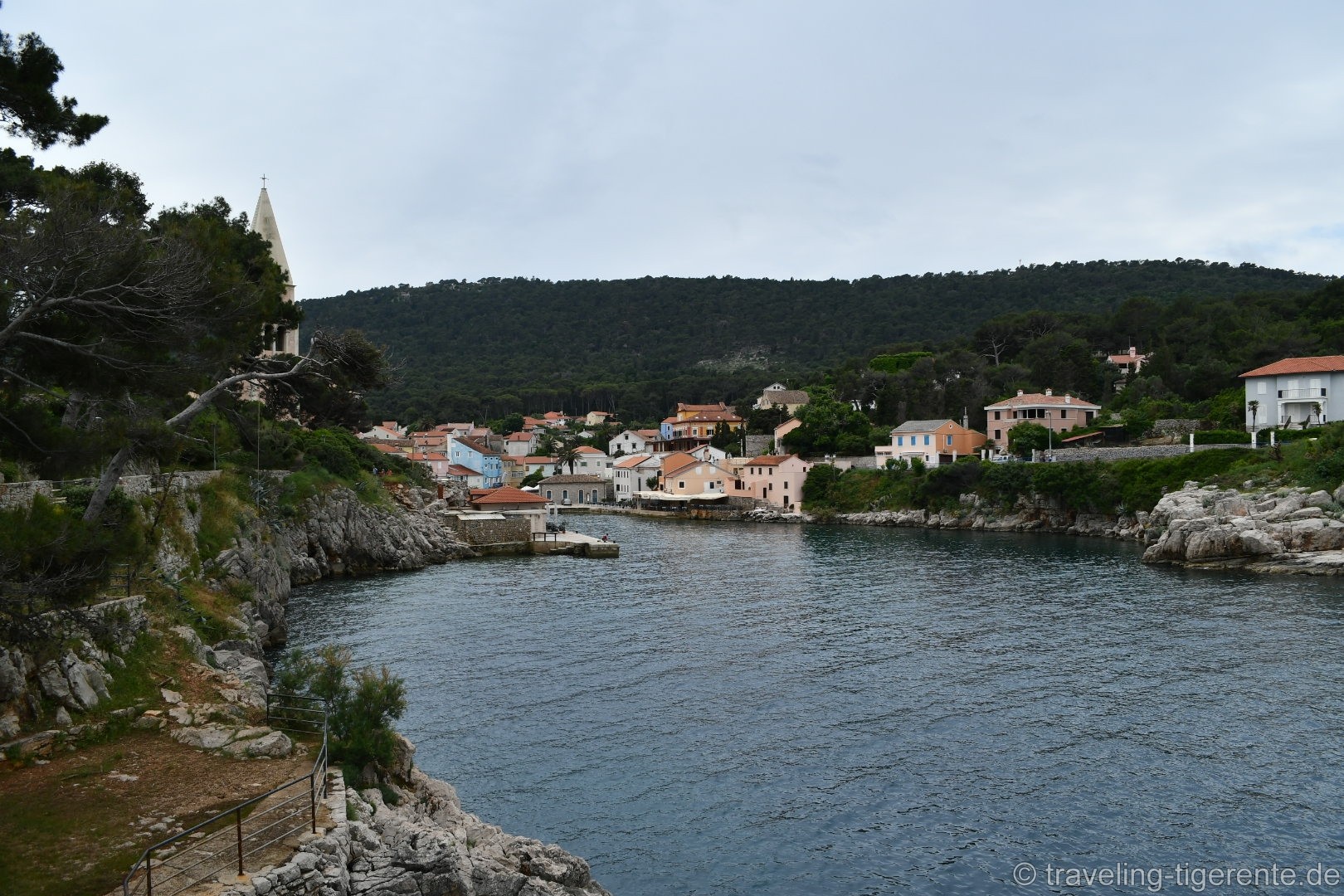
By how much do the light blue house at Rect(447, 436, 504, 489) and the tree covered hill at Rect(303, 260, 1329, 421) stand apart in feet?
112

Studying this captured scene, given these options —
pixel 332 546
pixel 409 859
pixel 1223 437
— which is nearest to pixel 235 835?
pixel 409 859

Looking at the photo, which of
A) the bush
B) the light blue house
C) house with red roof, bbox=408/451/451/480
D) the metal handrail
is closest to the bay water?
the bush

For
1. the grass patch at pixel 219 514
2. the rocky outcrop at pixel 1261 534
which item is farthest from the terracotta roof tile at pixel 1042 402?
the grass patch at pixel 219 514

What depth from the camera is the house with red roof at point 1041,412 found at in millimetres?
73625

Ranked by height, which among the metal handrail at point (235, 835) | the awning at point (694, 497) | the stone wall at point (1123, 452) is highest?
the stone wall at point (1123, 452)

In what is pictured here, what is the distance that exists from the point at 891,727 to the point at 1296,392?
173ft

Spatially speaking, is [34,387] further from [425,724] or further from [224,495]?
[224,495]

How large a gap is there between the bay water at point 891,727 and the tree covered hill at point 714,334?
103 metres

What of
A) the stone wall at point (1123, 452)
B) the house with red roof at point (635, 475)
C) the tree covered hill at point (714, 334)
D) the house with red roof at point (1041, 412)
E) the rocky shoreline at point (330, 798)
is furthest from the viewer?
the tree covered hill at point (714, 334)

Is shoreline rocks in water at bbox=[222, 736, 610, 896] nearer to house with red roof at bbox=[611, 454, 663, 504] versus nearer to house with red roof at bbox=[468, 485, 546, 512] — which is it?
house with red roof at bbox=[468, 485, 546, 512]

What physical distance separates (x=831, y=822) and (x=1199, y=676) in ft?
43.7

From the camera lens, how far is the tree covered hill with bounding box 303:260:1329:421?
469 ft

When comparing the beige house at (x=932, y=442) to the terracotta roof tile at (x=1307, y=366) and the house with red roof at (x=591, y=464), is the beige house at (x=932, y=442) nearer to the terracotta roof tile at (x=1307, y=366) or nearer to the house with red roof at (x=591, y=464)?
the terracotta roof tile at (x=1307, y=366)

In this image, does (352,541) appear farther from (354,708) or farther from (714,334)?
(714,334)
